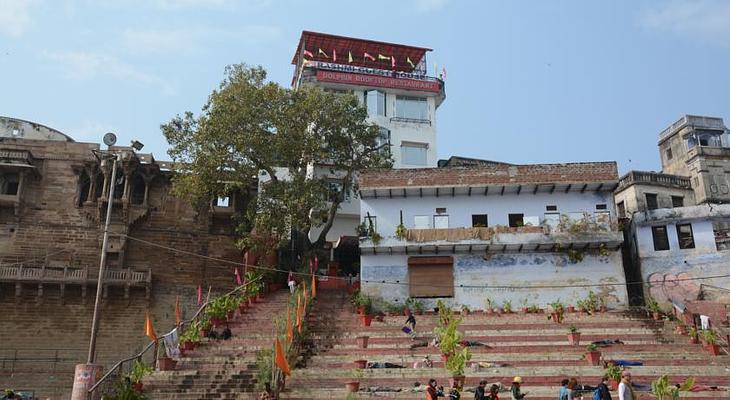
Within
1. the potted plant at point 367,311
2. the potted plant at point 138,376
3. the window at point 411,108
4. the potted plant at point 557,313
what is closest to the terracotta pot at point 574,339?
the potted plant at point 557,313

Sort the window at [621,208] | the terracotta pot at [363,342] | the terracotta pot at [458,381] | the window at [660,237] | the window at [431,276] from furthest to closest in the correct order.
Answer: the window at [621,208], the window at [660,237], the window at [431,276], the terracotta pot at [363,342], the terracotta pot at [458,381]

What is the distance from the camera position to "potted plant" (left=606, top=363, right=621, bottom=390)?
55.4 feet

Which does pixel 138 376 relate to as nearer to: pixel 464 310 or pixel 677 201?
pixel 464 310

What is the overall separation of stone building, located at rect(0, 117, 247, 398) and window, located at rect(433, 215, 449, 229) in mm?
9940

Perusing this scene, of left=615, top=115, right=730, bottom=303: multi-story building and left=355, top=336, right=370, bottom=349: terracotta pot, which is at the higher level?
left=615, top=115, right=730, bottom=303: multi-story building

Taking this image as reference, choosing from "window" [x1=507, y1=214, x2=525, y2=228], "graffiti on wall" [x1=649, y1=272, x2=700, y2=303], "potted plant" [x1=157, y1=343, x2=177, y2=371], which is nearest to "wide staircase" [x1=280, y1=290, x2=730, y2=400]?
"graffiti on wall" [x1=649, y1=272, x2=700, y2=303]

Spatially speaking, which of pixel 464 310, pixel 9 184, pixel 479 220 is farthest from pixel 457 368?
pixel 9 184

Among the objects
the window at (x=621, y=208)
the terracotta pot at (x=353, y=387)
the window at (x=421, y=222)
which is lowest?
the terracotta pot at (x=353, y=387)

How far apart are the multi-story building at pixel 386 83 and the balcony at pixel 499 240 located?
26.0 feet

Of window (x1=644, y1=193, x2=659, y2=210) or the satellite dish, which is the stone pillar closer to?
the satellite dish

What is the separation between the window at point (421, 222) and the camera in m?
26.6

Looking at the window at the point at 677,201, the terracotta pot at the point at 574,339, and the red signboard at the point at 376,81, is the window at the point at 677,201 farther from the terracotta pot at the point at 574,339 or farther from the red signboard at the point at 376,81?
the terracotta pot at the point at 574,339

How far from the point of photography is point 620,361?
1908 centimetres

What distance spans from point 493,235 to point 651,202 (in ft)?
40.1
